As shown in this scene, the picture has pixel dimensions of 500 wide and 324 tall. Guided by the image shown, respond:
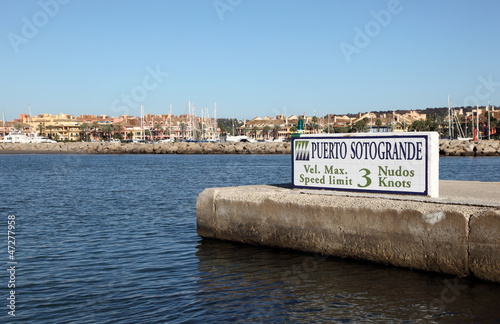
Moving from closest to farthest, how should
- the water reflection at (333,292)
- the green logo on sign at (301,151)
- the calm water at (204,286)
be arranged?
the water reflection at (333,292) < the calm water at (204,286) < the green logo on sign at (301,151)

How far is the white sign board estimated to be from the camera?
477 inches

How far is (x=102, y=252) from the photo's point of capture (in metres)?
14.3

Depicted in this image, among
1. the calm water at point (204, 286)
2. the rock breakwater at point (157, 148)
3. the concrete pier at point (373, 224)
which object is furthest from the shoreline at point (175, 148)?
the calm water at point (204, 286)

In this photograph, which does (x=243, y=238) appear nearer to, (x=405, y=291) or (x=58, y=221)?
(x=405, y=291)

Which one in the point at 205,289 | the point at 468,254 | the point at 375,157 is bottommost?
the point at 205,289

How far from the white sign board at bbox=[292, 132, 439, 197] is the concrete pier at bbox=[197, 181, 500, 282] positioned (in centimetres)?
30

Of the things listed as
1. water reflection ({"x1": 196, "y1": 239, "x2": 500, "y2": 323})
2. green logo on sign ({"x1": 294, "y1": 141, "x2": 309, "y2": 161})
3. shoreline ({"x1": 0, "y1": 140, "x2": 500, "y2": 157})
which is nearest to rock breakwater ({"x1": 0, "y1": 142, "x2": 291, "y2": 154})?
shoreline ({"x1": 0, "y1": 140, "x2": 500, "y2": 157})

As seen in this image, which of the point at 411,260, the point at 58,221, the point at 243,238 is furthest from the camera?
the point at 58,221

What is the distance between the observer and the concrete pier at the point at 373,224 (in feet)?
33.5

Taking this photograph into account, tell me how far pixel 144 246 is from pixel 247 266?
3.82 m

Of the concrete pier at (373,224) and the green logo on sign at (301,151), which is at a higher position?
the green logo on sign at (301,151)

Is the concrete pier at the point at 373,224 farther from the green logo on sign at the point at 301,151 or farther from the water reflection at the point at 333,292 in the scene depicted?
the green logo on sign at the point at 301,151

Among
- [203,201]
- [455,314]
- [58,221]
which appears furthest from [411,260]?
[58,221]

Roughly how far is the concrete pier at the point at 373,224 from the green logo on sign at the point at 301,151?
0.91m
